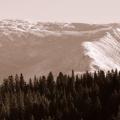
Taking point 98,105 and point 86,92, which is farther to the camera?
point 86,92

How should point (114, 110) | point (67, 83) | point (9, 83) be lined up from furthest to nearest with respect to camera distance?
point (9, 83), point (67, 83), point (114, 110)

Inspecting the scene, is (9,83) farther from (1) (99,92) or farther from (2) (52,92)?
(1) (99,92)

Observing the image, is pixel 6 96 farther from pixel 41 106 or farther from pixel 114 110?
pixel 114 110

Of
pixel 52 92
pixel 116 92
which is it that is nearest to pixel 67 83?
pixel 52 92

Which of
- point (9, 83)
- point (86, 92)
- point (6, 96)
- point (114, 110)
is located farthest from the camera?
point (9, 83)

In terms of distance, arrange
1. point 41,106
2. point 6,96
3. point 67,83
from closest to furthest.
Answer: point 41,106, point 6,96, point 67,83

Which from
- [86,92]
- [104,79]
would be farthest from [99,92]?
[104,79]
